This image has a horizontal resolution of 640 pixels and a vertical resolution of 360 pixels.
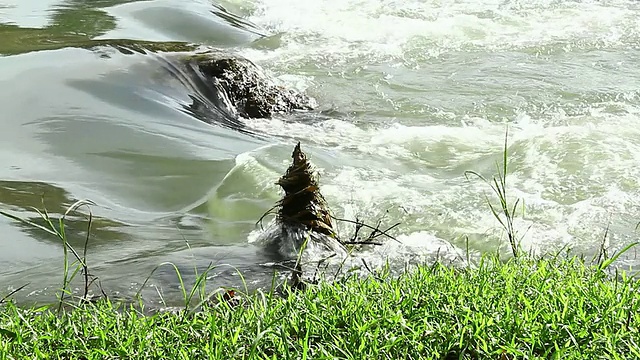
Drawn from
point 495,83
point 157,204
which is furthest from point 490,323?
point 495,83

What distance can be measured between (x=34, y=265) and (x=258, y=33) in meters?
8.45

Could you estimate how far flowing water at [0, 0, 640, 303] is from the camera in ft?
17.4

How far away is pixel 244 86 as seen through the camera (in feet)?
28.4

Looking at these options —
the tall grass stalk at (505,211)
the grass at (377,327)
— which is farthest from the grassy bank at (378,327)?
the tall grass stalk at (505,211)

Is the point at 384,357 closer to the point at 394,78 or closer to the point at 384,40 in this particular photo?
the point at 394,78

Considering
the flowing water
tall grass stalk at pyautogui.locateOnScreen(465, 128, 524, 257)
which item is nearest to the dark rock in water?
the flowing water

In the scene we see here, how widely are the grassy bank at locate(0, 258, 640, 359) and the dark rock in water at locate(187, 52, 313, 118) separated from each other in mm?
5394

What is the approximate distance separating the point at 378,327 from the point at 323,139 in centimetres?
526

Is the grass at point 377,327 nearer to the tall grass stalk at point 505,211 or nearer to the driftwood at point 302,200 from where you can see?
the tall grass stalk at point 505,211

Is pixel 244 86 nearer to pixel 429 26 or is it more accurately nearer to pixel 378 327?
pixel 429 26

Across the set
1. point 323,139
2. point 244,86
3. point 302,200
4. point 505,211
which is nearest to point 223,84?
point 244,86

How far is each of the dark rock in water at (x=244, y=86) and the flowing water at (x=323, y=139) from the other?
29 cm

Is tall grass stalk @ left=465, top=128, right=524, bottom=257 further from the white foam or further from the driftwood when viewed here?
the white foam

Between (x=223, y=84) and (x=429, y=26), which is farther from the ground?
(x=429, y=26)
